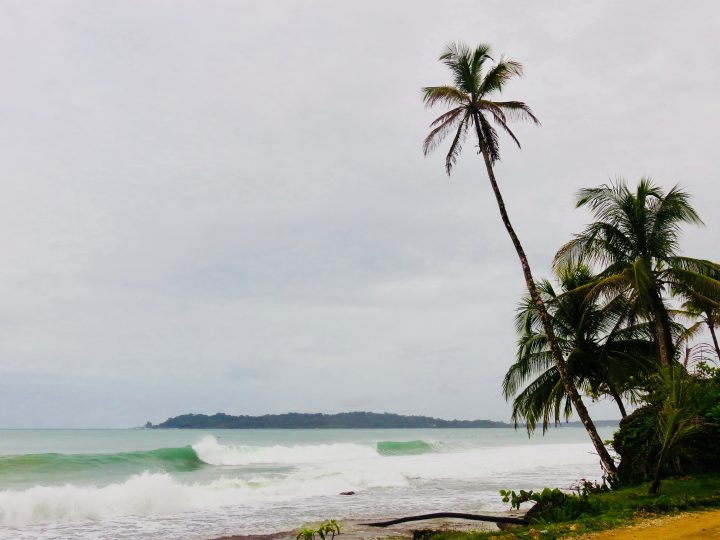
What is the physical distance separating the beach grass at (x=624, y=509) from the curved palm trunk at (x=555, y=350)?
2.58m

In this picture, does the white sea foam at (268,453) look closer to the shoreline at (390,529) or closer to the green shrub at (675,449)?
the shoreline at (390,529)

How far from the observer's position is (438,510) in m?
15.9

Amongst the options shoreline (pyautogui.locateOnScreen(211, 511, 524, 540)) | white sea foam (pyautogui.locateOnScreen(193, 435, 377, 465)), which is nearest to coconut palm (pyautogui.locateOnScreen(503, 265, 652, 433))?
shoreline (pyautogui.locateOnScreen(211, 511, 524, 540))

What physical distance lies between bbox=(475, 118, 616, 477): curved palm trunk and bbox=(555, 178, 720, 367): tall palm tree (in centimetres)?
123

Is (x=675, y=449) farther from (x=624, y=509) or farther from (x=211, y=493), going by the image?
(x=211, y=493)

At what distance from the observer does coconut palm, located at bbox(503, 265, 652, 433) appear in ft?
53.7

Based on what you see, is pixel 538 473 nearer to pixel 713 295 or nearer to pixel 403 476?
pixel 403 476

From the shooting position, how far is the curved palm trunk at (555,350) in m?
12.9

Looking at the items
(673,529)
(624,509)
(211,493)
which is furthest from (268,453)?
(673,529)

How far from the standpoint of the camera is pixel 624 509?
8367mm

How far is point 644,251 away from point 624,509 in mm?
8215

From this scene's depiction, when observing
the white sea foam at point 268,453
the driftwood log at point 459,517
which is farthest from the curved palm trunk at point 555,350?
the white sea foam at point 268,453

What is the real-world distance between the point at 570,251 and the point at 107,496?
1633cm

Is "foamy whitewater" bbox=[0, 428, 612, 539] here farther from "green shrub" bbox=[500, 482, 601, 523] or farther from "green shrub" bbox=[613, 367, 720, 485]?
"green shrub" bbox=[500, 482, 601, 523]
